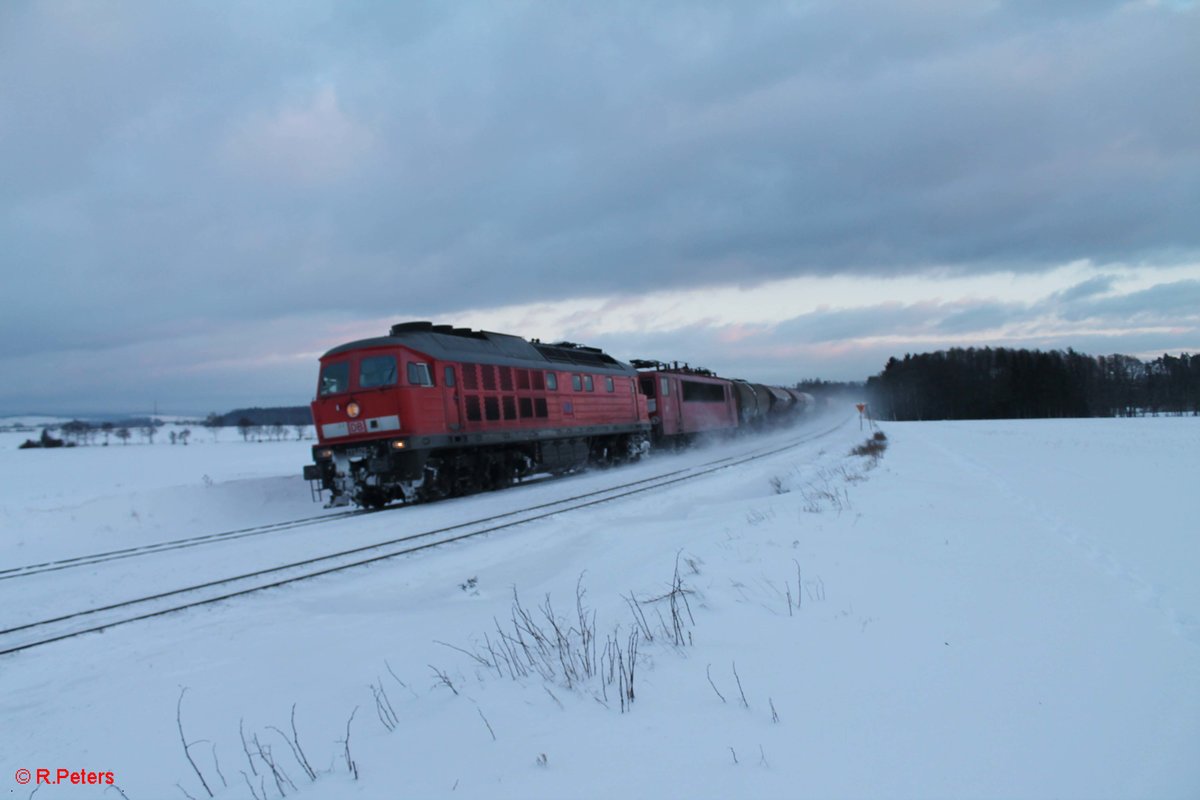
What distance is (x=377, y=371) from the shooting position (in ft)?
48.9

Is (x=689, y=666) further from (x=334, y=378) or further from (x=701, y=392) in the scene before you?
(x=701, y=392)

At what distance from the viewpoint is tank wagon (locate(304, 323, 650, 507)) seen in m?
14.6

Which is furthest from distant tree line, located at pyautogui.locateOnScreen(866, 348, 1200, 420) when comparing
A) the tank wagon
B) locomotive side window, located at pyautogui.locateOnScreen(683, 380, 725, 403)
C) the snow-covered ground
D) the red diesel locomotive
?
the snow-covered ground

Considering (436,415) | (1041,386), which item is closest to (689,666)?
(436,415)

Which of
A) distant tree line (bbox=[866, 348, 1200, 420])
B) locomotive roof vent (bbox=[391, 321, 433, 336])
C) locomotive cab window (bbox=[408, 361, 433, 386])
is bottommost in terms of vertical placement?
distant tree line (bbox=[866, 348, 1200, 420])

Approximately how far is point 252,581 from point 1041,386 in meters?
96.3

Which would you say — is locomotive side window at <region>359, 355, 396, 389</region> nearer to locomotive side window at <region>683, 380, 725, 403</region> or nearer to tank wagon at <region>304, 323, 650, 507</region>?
tank wagon at <region>304, 323, 650, 507</region>

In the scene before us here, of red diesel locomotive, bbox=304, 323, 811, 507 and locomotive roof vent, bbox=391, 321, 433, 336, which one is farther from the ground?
locomotive roof vent, bbox=391, 321, 433, 336

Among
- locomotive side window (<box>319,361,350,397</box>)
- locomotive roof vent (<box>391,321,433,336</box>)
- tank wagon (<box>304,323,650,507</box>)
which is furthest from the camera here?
locomotive roof vent (<box>391,321,433,336</box>)

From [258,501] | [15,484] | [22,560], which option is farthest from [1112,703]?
[15,484]

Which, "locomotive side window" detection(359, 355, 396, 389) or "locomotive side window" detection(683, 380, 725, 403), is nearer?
"locomotive side window" detection(359, 355, 396, 389)

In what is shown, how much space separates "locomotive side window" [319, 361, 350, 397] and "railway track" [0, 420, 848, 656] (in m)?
2.93

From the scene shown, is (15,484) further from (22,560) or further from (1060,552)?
(1060,552)

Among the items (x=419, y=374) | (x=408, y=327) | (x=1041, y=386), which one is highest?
(x=408, y=327)
